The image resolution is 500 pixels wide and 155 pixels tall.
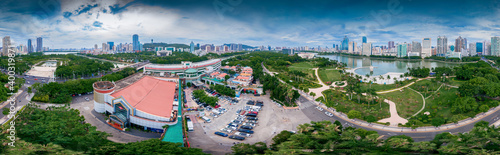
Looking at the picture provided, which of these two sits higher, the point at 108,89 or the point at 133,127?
the point at 108,89

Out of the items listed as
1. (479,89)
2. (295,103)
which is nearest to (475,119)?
(479,89)

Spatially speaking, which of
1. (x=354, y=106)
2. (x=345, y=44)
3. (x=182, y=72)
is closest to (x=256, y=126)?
(x=354, y=106)

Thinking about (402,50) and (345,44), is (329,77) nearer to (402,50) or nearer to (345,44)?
(402,50)

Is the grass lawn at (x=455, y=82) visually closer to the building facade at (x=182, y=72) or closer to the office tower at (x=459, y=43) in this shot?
the building facade at (x=182, y=72)

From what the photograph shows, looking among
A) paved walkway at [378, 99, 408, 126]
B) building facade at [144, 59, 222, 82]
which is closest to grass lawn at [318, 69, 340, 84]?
paved walkway at [378, 99, 408, 126]

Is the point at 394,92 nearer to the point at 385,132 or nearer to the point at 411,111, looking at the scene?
the point at 411,111

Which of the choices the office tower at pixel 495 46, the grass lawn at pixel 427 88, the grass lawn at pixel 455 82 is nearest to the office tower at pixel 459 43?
the office tower at pixel 495 46

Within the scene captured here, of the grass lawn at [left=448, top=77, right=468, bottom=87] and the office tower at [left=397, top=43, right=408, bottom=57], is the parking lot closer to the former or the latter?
the grass lawn at [left=448, top=77, right=468, bottom=87]
